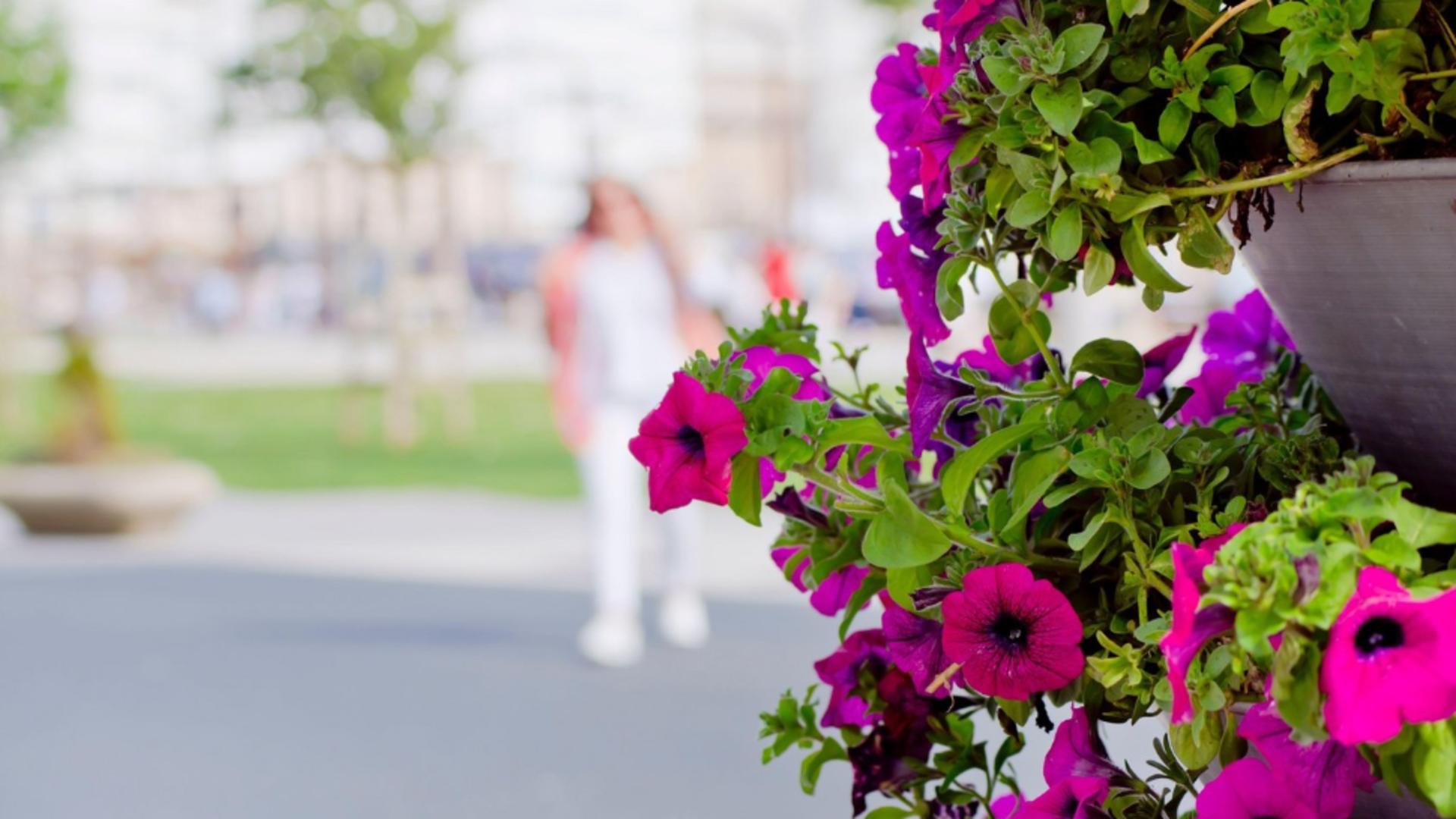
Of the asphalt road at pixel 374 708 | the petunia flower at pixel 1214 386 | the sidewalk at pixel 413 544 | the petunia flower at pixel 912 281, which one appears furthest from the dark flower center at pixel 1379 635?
the sidewalk at pixel 413 544

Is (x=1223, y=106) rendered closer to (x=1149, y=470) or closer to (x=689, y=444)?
(x=1149, y=470)

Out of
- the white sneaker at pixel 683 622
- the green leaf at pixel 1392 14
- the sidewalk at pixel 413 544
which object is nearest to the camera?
the green leaf at pixel 1392 14

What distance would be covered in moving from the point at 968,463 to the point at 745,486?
0.12 metres

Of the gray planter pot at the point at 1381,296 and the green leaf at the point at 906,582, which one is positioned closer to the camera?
the gray planter pot at the point at 1381,296

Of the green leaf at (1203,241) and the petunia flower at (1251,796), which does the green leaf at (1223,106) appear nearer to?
the green leaf at (1203,241)

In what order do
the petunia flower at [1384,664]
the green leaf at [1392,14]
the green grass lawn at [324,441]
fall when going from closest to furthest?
the petunia flower at [1384,664]
the green leaf at [1392,14]
the green grass lawn at [324,441]

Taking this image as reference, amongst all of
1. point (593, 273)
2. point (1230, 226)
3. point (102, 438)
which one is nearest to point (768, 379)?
point (1230, 226)

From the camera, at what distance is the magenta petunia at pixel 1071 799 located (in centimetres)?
83

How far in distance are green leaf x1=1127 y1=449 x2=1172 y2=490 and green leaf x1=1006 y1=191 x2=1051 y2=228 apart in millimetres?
129

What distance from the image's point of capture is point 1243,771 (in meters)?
0.73

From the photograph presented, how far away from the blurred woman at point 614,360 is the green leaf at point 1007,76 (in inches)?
186

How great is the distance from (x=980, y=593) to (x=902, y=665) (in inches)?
3.8

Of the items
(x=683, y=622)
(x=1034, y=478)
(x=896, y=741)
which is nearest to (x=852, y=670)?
(x=896, y=741)

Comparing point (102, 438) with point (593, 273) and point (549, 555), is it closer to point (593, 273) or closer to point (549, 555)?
point (549, 555)
